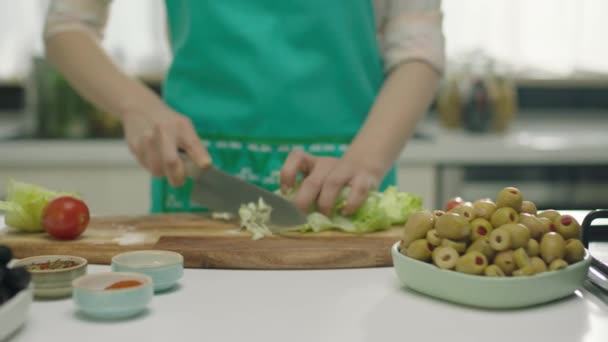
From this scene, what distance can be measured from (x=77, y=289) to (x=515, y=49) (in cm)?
270

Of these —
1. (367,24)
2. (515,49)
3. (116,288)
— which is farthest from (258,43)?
(515,49)

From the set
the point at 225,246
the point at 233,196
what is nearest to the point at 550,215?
the point at 225,246

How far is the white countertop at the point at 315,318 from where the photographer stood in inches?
33.3

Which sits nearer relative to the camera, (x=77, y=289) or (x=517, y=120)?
(x=77, y=289)

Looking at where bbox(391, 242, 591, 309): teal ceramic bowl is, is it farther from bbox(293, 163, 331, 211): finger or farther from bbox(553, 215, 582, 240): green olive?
bbox(293, 163, 331, 211): finger

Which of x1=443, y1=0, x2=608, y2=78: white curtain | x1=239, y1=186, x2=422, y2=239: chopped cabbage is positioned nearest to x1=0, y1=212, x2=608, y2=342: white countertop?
x1=239, y1=186, x2=422, y2=239: chopped cabbage

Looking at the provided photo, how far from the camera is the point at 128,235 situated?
128cm

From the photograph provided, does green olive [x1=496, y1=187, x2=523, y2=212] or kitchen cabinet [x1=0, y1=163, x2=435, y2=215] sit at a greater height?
green olive [x1=496, y1=187, x2=523, y2=212]

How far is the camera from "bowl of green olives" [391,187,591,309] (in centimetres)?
92

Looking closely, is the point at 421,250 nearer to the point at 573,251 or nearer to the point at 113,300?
the point at 573,251

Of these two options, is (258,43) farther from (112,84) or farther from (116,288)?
(116,288)

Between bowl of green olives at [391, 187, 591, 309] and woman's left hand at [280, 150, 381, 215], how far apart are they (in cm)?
34

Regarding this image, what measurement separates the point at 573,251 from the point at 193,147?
70cm

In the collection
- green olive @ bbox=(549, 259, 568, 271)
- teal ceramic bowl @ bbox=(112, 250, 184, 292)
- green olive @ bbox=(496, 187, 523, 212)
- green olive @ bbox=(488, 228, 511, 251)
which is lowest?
teal ceramic bowl @ bbox=(112, 250, 184, 292)
